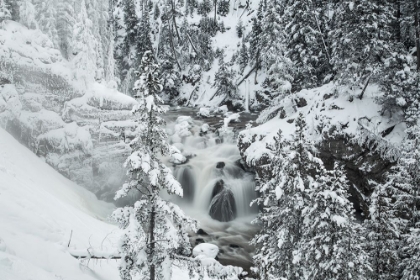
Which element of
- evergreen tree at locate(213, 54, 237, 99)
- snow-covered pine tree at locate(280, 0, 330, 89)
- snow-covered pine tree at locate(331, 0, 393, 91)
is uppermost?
evergreen tree at locate(213, 54, 237, 99)

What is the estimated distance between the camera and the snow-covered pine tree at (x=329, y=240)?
897 cm

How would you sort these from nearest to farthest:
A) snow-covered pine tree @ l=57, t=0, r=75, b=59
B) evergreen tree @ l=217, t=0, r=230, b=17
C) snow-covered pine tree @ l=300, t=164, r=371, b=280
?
snow-covered pine tree @ l=300, t=164, r=371, b=280, snow-covered pine tree @ l=57, t=0, r=75, b=59, evergreen tree @ l=217, t=0, r=230, b=17

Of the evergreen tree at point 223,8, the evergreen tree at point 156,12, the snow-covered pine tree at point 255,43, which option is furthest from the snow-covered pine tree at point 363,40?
the evergreen tree at point 156,12

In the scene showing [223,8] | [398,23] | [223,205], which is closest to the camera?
[398,23]

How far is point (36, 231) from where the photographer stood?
8875mm

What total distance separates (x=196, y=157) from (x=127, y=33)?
128 feet

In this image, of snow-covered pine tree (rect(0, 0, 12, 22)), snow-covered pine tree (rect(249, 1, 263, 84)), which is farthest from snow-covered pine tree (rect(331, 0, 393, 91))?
snow-covered pine tree (rect(249, 1, 263, 84))

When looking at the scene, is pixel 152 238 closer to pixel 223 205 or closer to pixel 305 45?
pixel 223 205

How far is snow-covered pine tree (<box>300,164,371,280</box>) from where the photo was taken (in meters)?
8.97

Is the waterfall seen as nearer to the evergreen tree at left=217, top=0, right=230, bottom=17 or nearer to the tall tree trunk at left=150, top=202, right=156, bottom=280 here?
the tall tree trunk at left=150, top=202, right=156, bottom=280

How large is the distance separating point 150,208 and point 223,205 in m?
15.3

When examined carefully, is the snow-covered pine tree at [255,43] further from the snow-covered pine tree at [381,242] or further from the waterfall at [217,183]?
the snow-covered pine tree at [381,242]

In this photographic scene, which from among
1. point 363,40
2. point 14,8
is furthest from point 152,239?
point 14,8

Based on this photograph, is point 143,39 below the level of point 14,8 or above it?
above
